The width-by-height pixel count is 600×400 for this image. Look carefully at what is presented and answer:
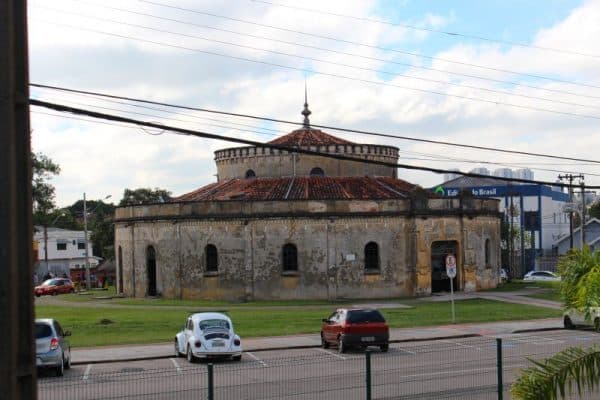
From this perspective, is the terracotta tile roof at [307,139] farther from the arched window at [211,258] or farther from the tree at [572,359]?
the tree at [572,359]

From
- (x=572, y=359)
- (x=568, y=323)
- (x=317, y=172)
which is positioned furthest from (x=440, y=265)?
(x=572, y=359)

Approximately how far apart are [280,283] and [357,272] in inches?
183

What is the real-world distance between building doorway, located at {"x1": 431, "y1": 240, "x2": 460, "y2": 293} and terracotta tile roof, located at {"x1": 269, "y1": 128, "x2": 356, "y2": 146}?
11.7 meters

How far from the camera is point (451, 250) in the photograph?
181 ft

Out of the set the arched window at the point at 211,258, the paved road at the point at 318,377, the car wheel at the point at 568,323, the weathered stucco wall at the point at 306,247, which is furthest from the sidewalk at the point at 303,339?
A: the arched window at the point at 211,258

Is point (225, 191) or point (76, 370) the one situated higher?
point (225, 191)

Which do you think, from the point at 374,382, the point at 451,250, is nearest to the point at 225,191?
the point at 451,250

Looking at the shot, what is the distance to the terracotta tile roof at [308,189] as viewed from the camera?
55.0m

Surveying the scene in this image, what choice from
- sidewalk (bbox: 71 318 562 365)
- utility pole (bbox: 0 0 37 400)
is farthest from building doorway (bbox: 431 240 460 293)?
utility pole (bbox: 0 0 37 400)

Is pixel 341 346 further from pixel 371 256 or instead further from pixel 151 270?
pixel 151 270

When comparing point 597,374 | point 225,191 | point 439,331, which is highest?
point 225,191

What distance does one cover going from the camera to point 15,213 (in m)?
7.63

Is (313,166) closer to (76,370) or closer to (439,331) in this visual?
(439,331)

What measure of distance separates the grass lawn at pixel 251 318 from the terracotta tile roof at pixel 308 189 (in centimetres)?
792
